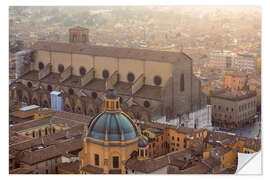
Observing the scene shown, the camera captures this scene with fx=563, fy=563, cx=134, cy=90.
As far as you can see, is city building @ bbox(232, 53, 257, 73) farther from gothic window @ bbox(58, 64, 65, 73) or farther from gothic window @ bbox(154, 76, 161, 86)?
gothic window @ bbox(58, 64, 65, 73)

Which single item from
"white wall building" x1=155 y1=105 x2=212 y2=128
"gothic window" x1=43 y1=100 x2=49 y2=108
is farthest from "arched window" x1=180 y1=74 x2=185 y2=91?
"gothic window" x1=43 y1=100 x2=49 y2=108

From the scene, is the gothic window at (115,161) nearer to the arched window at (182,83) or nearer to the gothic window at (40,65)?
the arched window at (182,83)

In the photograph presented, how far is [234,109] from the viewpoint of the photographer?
20.3m

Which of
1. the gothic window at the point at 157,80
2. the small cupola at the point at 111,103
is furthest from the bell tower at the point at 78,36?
the small cupola at the point at 111,103

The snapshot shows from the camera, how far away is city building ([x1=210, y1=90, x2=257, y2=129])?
794 inches

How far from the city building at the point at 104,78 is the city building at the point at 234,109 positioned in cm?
109

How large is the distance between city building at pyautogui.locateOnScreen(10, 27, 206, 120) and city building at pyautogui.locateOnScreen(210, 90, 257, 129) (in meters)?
1.09

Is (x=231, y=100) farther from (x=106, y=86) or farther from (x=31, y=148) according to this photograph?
(x=31, y=148)

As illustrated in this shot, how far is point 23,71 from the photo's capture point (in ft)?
75.5

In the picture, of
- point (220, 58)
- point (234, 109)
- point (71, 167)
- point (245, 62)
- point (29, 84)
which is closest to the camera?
point (71, 167)

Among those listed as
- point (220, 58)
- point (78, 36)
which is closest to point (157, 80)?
point (78, 36)

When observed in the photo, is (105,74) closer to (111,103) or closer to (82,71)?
(82,71)

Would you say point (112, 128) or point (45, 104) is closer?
point (112, 128)

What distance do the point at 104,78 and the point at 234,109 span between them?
4851mm
